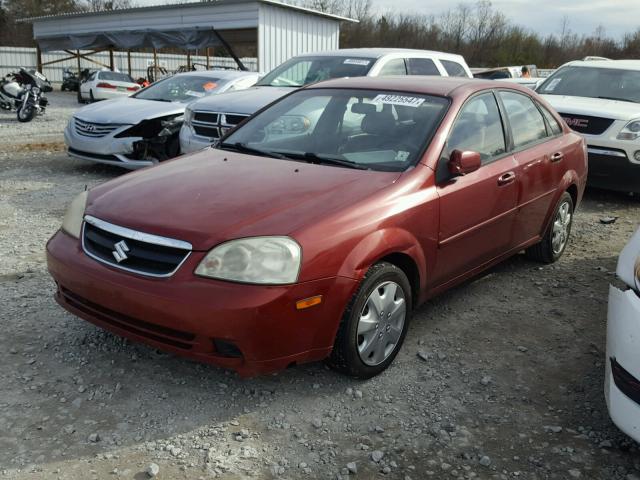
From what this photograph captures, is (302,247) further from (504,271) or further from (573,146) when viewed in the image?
(573,146)

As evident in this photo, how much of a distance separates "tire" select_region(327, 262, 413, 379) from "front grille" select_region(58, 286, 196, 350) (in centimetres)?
75

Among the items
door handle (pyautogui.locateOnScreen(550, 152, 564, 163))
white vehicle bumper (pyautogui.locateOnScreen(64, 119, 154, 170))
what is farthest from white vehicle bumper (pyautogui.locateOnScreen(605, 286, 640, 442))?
white vehicle bumper (pyautogui.locateOnScreen(64, 119, 154, 170))

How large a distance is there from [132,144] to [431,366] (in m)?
5.74

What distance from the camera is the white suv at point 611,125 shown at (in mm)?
7418

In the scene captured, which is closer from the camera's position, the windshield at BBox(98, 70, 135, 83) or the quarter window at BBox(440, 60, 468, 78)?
the quarter window at BBox(440, 60, 468, 78)

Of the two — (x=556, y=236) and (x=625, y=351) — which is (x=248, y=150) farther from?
(x=556, y=236)

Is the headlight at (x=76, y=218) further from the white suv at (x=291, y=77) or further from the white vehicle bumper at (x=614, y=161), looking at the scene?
the white vehicle bumper at (x=614, y=161)

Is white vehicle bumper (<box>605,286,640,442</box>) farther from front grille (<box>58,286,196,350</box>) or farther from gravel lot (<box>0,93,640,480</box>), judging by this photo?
front grille (<box>58,286,196,350</box>)

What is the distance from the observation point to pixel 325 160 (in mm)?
3709

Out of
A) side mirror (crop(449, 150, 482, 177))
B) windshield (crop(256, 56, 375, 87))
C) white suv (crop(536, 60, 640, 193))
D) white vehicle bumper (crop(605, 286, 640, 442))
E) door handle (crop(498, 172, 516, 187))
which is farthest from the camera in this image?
windshield (crop(256, 56, 375, 87))

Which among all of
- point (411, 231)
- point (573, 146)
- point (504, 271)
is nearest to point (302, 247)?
point (411, 231)

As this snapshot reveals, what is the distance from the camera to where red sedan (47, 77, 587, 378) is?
278 centimetres

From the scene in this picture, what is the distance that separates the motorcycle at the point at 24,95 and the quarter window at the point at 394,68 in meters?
11.0

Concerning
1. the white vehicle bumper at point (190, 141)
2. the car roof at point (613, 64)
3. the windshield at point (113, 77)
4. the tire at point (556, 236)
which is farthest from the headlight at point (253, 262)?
the windshield at point (113, 77)
